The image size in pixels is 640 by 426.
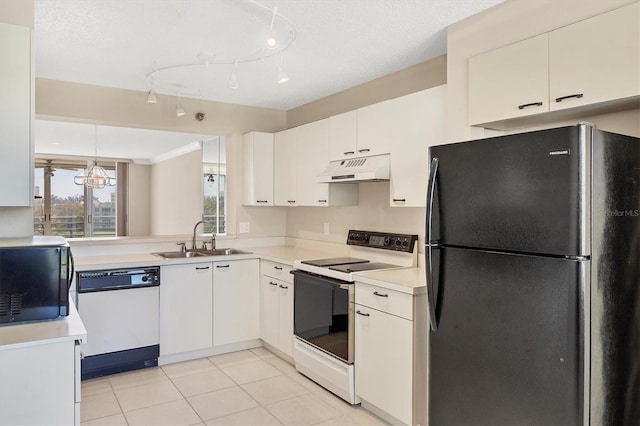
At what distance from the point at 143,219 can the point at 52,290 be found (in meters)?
9.40

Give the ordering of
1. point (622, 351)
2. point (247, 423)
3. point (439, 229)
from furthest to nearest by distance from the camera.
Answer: point (247, 423) < point (439, 229) < point (622, 351)

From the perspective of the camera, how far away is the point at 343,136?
11.6 ft

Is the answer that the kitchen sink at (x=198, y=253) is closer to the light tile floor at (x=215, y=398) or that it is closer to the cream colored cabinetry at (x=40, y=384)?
the light tile floor at (x=215, y=398)

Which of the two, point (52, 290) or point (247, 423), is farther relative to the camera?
point (247, 423)

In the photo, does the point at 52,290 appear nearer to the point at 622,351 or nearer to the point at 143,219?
the point at 622,351

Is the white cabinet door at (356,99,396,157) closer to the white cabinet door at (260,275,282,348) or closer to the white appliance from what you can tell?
the white appliance

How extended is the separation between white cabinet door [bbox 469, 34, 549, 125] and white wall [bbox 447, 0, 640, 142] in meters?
0.07

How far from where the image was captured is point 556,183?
1619 mm

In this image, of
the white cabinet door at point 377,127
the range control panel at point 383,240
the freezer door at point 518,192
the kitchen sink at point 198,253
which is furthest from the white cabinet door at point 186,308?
the freezer door at point 518,192

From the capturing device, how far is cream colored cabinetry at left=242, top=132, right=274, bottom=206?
14.5 feet

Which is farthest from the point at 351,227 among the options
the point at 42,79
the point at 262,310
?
the point at 42,79

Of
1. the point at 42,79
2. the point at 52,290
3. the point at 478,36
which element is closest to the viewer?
the point at 52,290

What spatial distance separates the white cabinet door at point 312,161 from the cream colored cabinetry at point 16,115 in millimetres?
2224

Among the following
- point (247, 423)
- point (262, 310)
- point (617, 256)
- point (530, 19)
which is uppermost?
point (530, 19)
